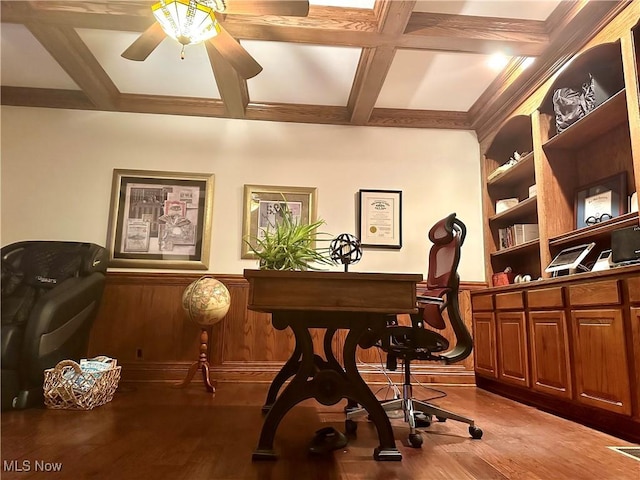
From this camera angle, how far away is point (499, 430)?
220 cm

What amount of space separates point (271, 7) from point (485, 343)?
10.1 ft

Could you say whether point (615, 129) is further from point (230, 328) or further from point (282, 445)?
point (230, 328)

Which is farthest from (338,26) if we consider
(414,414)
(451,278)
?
(414,414)

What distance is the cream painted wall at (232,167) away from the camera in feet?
12.5

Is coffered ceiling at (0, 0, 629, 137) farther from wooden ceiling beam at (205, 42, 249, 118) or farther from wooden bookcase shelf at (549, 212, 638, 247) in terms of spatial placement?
wooden bookcase shelf at (549, 212, 638, 247)

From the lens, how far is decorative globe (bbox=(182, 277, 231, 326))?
321cm

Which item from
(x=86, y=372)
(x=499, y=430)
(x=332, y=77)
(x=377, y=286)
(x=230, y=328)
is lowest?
(x=499, y=430)

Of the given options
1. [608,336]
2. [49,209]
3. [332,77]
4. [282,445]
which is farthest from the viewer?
[49,209]

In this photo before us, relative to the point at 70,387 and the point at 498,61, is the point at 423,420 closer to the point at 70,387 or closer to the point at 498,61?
the point at 70,387

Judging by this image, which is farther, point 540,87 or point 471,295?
point 471,295

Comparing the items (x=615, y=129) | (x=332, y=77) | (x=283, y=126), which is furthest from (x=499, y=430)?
(x=283, y=126)

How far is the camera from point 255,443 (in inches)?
73.0

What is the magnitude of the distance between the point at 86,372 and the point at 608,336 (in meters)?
3.09

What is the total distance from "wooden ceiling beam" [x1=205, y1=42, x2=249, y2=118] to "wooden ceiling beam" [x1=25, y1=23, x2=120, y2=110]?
0.99m
